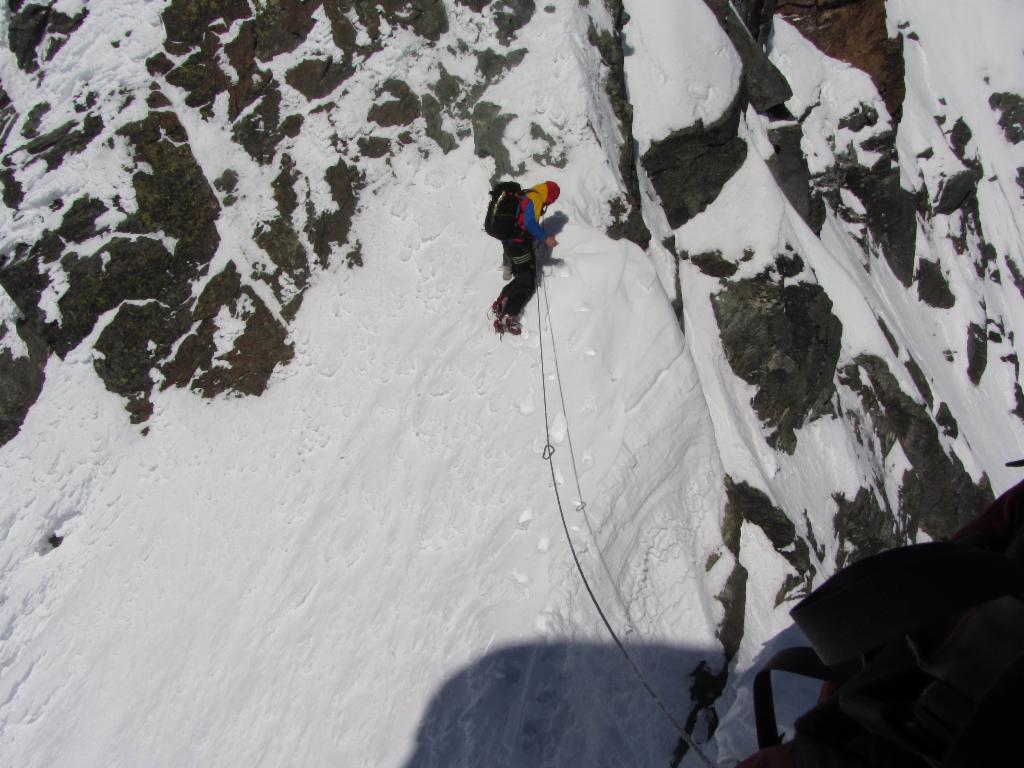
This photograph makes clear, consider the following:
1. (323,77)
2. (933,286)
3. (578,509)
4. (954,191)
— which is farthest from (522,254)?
(954,191)

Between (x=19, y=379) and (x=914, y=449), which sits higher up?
(x=19, y=379)

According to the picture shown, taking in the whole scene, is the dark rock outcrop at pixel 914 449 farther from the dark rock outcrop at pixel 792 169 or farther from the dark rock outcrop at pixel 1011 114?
the dark rock outcrop at pixel 1011 114

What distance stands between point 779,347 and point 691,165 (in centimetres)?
356

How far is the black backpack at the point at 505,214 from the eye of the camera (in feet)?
23.8

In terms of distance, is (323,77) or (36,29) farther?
(36,29)

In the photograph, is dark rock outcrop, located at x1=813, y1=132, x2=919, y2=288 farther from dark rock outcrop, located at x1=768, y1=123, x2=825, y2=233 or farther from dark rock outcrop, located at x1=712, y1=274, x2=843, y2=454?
dark rock outcrop, located at x1=712, y1=274, x2=843, y2=454

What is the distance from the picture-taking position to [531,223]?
736 cm

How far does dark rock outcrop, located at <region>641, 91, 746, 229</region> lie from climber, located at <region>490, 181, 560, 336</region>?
127 inches

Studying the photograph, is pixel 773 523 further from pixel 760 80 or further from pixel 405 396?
pixel 760 80

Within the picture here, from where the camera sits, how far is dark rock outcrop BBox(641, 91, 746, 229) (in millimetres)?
10086

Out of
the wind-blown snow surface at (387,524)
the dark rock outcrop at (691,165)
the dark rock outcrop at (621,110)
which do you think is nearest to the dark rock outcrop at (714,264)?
the dark rock outcrop at (691,165)

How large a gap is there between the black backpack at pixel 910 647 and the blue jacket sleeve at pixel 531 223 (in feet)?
20.3

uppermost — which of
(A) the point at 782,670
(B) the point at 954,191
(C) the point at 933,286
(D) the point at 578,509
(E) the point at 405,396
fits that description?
(A) the point at 782,670

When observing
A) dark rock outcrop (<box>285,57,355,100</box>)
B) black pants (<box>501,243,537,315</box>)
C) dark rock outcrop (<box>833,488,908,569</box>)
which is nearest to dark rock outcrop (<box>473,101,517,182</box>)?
black pants (<box>501,243,537,315</box>)
